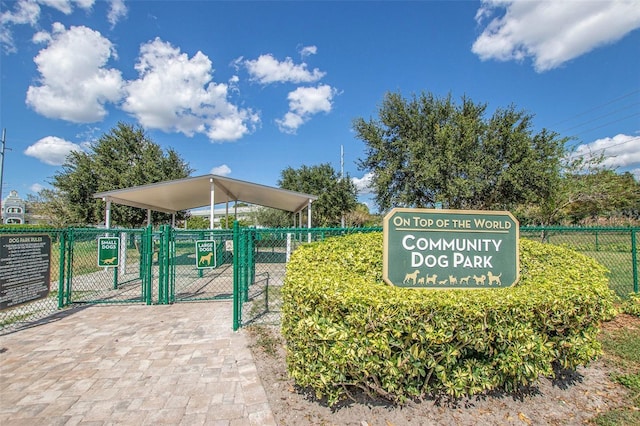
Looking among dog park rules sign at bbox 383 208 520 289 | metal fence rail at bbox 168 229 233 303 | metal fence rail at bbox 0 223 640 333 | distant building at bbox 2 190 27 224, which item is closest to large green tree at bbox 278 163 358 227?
metal fence rail at bbox 168 229 233 303

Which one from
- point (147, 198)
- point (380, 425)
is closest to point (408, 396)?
point (380, 425)

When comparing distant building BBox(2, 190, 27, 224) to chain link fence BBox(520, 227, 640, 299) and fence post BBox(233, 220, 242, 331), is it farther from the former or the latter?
chain link fence BBox(520, 227, 640, 299)

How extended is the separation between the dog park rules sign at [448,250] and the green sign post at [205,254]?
4.24 meters

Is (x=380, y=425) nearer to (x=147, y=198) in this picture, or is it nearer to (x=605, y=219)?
(x=147, y=198)

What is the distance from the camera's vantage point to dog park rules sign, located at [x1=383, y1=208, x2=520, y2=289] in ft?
9.49

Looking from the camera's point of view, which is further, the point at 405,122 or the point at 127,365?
the point at 405,122

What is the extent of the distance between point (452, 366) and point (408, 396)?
0.53m

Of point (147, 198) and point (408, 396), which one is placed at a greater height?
point (147, 198)

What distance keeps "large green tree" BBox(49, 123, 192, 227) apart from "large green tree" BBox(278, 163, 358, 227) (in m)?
10.5

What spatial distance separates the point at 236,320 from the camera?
4.81 meters

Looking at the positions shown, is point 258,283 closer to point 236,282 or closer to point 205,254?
point 205,254

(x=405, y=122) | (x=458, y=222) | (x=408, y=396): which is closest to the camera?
(x=408, y=396)

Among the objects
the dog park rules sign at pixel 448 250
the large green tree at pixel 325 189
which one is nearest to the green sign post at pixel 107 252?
the dog park rules sign at pixel 448 250

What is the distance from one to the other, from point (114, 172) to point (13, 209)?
40.9 m
